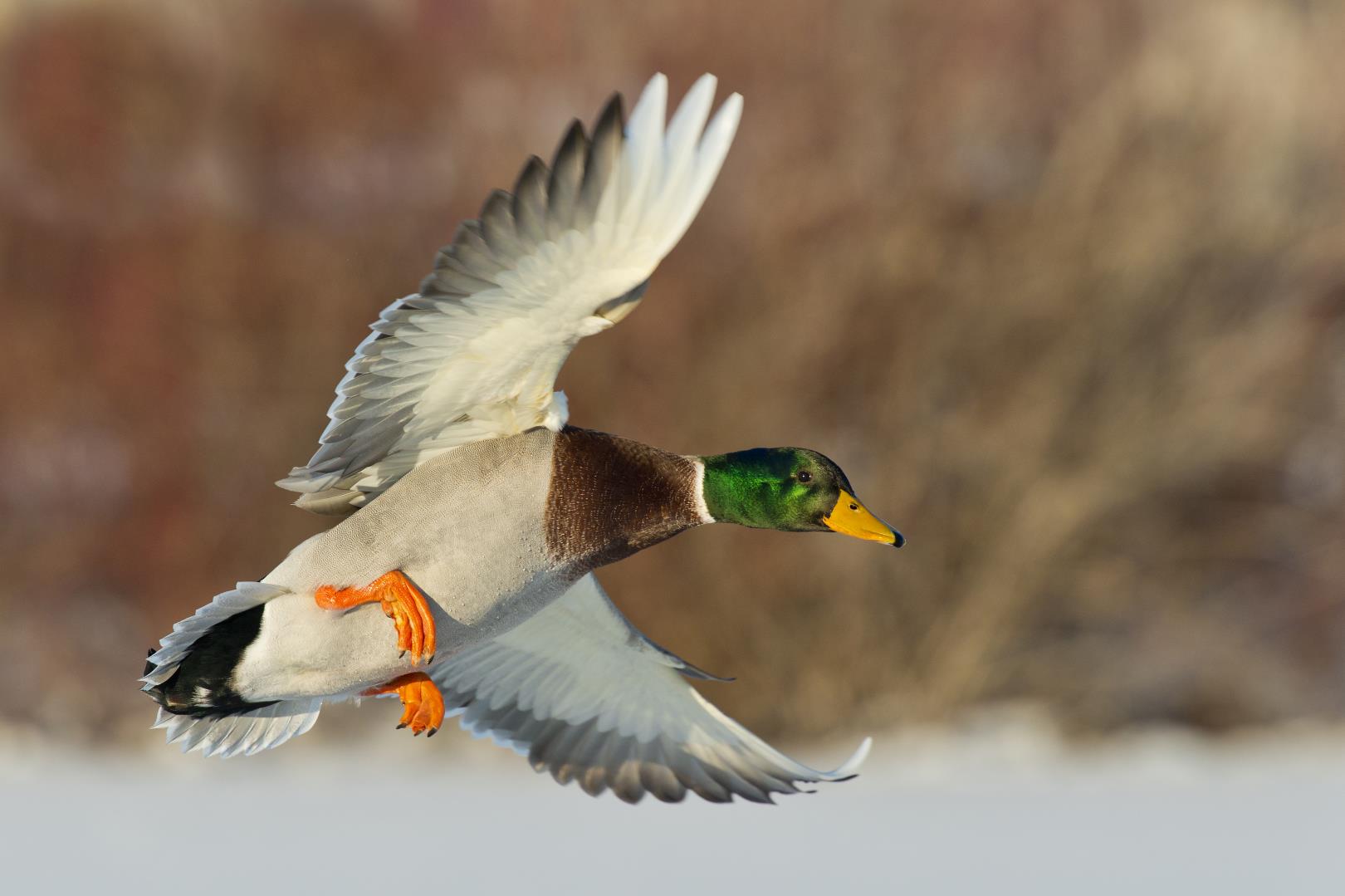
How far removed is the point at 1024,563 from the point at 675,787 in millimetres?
5025

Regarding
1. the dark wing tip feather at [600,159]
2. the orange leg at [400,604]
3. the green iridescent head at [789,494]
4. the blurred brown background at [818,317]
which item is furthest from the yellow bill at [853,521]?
the blurred brown background at [818,317]

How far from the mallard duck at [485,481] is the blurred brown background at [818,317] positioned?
16.5 feet

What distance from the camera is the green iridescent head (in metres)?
3.90

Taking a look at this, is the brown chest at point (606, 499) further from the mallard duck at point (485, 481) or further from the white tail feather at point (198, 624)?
the white tail feather at point (198, 624)

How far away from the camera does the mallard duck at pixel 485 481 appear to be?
3160mm

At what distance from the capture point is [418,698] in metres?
4.09

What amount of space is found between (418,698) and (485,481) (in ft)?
2.34

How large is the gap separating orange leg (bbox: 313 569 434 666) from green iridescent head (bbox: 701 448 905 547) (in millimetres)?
728

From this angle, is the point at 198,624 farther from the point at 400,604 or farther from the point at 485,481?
the point at 485,481

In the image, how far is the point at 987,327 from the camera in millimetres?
9062

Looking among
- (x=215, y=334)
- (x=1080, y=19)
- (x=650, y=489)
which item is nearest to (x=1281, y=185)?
(x=1080, y=19)

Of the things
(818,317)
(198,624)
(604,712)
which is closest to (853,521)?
(604,712)

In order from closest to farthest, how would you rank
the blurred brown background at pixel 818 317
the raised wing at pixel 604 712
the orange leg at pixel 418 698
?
the orange leg at pixel 418 698, the raised wing at pixel 604 712, the blurred brown background at pixel 818 317

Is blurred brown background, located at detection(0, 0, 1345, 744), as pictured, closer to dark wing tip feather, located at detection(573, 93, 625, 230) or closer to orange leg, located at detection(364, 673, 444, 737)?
orange leg, located at detection(364, 673, 444, 737)
